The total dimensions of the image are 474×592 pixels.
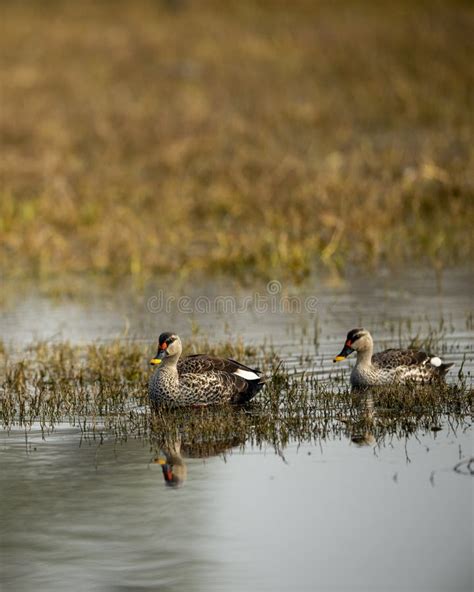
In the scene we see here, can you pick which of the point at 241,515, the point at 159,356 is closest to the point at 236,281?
the point at 159,356

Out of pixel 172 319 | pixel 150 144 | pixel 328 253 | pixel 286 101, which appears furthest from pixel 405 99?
pixel 172 319

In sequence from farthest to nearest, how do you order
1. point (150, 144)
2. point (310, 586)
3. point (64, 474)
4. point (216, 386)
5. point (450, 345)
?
point (150, 144) < point (450, 345) < point (216, 386) < point (64, 474) < point (310, 586)

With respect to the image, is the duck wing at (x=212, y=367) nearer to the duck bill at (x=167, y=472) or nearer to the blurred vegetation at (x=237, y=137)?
the duck bill at (x=167, y=472)

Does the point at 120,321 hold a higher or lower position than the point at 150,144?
lower

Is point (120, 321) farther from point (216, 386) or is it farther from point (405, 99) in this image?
point (405, 99)

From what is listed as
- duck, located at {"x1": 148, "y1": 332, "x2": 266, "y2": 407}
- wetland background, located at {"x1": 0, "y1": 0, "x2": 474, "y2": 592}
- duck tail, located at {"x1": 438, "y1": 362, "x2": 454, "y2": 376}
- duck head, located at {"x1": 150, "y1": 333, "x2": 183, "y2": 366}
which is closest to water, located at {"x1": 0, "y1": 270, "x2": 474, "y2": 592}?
wetland background, located at {"x1": 0, "y1": 0, "x2": 474, "y2": 592}

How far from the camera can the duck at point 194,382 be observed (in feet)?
40.2

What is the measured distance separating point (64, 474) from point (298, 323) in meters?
6.90

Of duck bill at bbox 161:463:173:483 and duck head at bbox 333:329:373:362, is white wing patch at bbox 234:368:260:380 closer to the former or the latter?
duck head at bbox 333:329:373:362

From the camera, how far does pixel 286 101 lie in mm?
29969

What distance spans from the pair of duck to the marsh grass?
158 mm

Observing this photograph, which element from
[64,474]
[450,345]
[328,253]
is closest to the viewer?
[64,474]

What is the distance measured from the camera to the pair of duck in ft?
40.3

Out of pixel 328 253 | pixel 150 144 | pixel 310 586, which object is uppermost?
pixel 150 144
